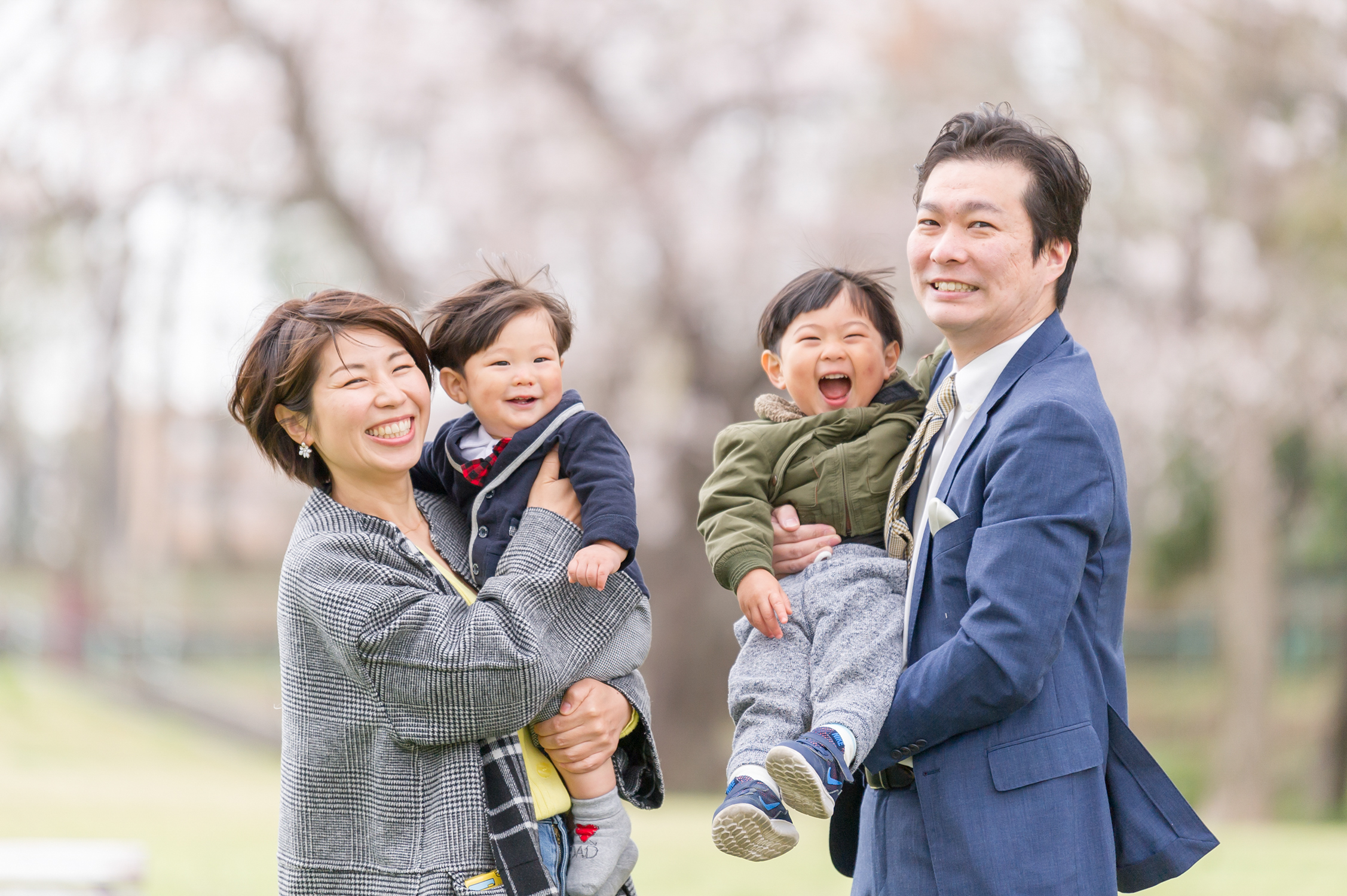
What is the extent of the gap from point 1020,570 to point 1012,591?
3 centimetres

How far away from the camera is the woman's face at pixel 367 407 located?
185cm

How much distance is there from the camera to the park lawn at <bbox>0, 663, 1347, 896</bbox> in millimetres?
5316

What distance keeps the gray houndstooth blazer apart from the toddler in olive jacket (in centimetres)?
33

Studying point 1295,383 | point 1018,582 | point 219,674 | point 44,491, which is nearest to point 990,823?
point 1018,582

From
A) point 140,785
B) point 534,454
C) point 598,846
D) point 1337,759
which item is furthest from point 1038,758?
point 1337,759

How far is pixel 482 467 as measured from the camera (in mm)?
2051

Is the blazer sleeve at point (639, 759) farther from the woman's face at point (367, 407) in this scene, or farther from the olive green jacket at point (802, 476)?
the woman's face at point (367, 407)

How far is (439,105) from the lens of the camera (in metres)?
9.25

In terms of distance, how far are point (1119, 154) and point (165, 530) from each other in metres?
16.4

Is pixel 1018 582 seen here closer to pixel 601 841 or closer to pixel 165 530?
pixel 601 841

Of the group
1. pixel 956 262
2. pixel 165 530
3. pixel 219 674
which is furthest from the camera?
pixel 165 530

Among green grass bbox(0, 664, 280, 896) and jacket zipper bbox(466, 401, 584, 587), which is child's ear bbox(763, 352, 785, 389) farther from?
green grass bbox(0, 664, 280, 896)

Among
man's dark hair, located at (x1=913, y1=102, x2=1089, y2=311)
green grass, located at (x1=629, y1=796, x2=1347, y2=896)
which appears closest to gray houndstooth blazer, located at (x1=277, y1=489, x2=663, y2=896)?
man's dark hair, located at (x1=913, y1=102, x2=1089, y2=311)

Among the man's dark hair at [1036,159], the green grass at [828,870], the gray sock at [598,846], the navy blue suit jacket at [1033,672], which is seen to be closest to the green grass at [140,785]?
the green grass at [828,870]
